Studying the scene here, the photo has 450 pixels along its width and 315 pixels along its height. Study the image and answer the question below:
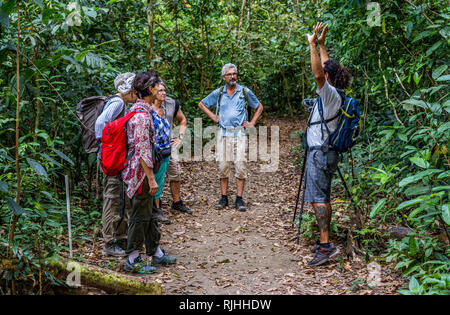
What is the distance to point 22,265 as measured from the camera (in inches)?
121

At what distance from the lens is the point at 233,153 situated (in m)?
6.43

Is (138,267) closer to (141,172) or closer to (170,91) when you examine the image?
(141,172)

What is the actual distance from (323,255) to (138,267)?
6.54ft

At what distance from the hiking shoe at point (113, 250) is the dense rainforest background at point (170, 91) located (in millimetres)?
456

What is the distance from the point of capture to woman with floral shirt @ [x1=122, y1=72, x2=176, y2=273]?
3.89 metres

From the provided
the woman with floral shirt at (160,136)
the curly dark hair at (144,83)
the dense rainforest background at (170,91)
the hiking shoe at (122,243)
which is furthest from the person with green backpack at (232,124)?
the curly dark hair at (144,83)

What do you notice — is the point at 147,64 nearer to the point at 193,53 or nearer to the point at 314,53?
the point at 193,53

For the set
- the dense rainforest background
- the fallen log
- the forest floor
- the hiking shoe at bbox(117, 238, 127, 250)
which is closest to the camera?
the dense rainforest background

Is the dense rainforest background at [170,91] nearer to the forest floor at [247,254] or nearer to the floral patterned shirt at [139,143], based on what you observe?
the forest floor at [247,254]

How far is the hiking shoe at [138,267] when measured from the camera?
4.04m

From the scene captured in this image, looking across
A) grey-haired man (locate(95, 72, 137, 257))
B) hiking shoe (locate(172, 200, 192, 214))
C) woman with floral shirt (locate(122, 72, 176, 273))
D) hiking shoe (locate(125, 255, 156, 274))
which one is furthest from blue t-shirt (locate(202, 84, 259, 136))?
hiking shoe (locate(125, 255, 156, 274))

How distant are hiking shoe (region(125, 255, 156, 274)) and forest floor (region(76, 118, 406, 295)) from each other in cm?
7

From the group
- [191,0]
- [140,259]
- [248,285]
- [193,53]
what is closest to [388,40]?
[248,285]

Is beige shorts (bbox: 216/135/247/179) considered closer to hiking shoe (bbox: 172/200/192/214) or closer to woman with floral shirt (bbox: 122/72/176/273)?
hiking shoe (bbox: 172/200/192/214)
